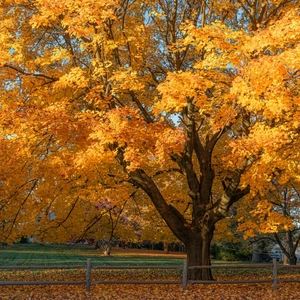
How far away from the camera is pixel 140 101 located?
16750mm

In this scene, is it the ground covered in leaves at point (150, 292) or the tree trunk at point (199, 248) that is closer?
the ground covered in leaves at point (150, 292)

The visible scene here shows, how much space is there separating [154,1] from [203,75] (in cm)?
441

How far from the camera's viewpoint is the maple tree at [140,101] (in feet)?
39.0

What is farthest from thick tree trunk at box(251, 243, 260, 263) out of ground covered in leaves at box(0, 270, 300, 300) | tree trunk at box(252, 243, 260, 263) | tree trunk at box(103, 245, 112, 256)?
ground covered in leaves at box(0, 270, 300, 300)

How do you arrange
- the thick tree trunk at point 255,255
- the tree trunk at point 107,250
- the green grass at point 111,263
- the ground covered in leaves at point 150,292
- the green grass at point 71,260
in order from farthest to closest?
the tree trunk at point 107,250
the thick tree trunk at point 255,255
the green grass at point 71,260
the green grass at point 111,263
the ground covered in leaves at point 150,292

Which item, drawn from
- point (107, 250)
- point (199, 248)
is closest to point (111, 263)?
point (107, 250)

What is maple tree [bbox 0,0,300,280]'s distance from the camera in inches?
468

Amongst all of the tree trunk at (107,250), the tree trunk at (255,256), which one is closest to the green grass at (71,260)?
the tree trunk at (107,250)

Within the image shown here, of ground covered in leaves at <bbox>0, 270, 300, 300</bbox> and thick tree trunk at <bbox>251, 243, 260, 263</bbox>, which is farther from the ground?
thick tree trunk at <bbox>251, 243, 260, 263</bbox>

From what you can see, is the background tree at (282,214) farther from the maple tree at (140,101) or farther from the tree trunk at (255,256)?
the tree trunk at (255,256)

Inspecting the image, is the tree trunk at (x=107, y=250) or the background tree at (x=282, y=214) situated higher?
the background tree at (x=282, y=214)

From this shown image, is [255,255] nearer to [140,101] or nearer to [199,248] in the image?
[199,248]

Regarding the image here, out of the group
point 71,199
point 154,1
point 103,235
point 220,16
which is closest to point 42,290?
point 71,199

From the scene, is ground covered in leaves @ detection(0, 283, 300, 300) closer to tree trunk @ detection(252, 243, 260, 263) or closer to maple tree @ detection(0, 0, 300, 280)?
maple tree @ detection(0, 0, 300, 280)
